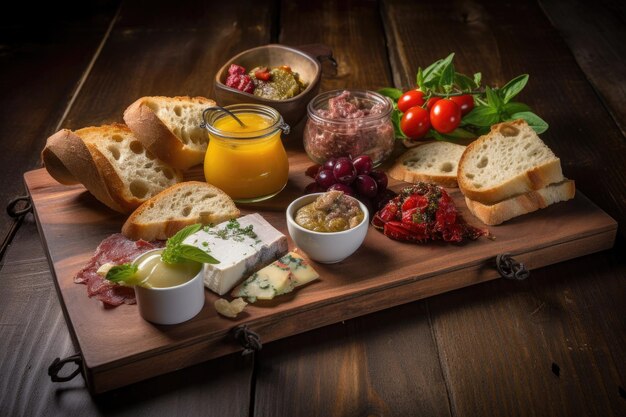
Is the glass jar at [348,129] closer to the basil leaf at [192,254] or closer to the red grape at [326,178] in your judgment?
the red grape at [326,178]

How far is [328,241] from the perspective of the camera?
264 centimetres

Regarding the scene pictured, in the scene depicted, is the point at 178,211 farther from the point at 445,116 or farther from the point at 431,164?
the point at 445,116

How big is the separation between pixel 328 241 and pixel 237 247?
0.33 meters

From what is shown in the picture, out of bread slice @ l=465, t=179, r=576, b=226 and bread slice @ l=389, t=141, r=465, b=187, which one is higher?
bread slice @ l=465, t=179, r=576, b=226

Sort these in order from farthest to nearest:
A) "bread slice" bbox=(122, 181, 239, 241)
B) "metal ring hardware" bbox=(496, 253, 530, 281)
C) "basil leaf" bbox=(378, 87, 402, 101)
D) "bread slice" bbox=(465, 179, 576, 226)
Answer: "basil leaf" bbox=(378, 87, 402, 101), "bread slice" bbox=(465, 179, 576, 226), "bread slice" bbox=(122, 181, 239, 241), "metal ring hardware" bbox=(496, 253, 530, 281)

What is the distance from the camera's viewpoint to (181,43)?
503 centimetres

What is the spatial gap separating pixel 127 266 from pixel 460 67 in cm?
→ 297

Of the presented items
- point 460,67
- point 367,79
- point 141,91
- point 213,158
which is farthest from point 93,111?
point 460,67

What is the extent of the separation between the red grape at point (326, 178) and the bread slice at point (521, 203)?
1.98 feet

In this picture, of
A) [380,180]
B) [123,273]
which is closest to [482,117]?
[380,180]

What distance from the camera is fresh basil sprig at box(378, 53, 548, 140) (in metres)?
3.59

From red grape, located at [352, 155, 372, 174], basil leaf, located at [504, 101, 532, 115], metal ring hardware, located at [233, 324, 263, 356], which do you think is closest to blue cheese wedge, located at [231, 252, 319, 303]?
metal ring hardware, located at [233, 324, 263, 356]

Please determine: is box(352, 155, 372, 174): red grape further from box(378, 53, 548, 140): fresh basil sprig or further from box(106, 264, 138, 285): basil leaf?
box(106, 264, 138, 285): basil leaf

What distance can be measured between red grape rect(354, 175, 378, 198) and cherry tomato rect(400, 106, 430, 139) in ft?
Result: 2.18
